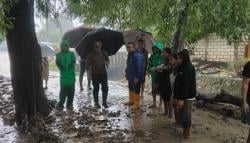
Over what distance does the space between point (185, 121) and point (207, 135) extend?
88cm

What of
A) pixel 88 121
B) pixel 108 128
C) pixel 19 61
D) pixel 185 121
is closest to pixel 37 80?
pixel 19 61

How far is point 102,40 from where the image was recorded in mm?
11328

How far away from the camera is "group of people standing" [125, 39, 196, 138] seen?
7457 mm

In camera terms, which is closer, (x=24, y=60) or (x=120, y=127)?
(x=120, y=127)

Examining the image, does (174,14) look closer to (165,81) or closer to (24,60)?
(165,81)

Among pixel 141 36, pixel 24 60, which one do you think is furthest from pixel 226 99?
pixel 24 60

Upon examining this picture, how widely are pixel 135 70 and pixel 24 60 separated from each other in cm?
270

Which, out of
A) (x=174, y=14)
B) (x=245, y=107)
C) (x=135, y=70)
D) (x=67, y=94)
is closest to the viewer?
(x=245, y=107)

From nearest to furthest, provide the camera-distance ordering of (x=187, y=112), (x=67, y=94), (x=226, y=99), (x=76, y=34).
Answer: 1. (x=187, y=112)
2. (x=67, y=94)
3. (x=226, y=99)
4. (x=76, y=34)

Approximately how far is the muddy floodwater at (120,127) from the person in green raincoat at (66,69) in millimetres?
471

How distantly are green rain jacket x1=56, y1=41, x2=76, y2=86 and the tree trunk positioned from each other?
2.58 ft

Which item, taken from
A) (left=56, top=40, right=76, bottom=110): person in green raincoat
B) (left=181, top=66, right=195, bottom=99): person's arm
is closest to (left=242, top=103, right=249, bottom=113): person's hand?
(left=181, top=66, right=195, bottom=99): person's arm

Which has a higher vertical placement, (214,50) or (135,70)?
(214,50)

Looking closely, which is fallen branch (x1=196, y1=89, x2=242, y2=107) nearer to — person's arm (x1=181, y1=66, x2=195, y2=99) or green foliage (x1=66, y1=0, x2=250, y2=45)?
green foliage (x1=66, y1=0, x2=250, y2=45)
